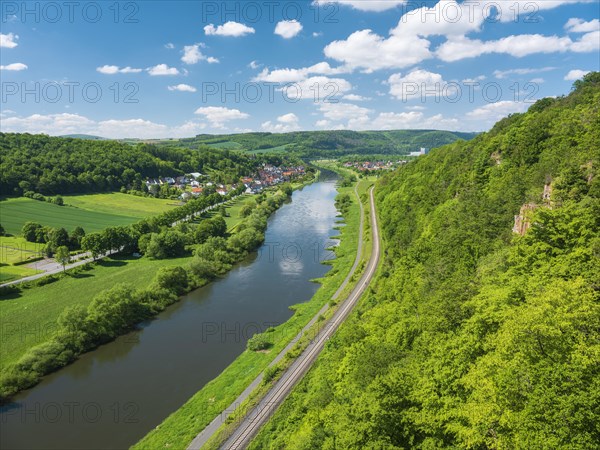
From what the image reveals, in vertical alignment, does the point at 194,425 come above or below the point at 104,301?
below

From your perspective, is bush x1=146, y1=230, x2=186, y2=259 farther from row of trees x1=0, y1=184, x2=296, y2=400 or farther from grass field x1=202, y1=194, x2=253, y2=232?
grass field x1=202, y1=194, x2=253, y2=232

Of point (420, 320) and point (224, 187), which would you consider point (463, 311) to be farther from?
point (224, 187)

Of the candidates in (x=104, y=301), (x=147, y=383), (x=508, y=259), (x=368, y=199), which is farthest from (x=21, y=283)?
(x=368, y=199)

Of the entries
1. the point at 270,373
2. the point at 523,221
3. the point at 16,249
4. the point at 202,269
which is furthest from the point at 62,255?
the point at 523,221

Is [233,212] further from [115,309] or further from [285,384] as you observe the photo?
[285,384]

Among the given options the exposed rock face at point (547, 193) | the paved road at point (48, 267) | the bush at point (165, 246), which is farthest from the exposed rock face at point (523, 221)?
the paved road at point (48, 267)

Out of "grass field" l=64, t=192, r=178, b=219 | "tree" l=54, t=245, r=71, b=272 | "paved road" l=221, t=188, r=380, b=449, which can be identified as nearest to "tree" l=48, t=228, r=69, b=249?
"tree" l=54, t=245, r=71, b=272
